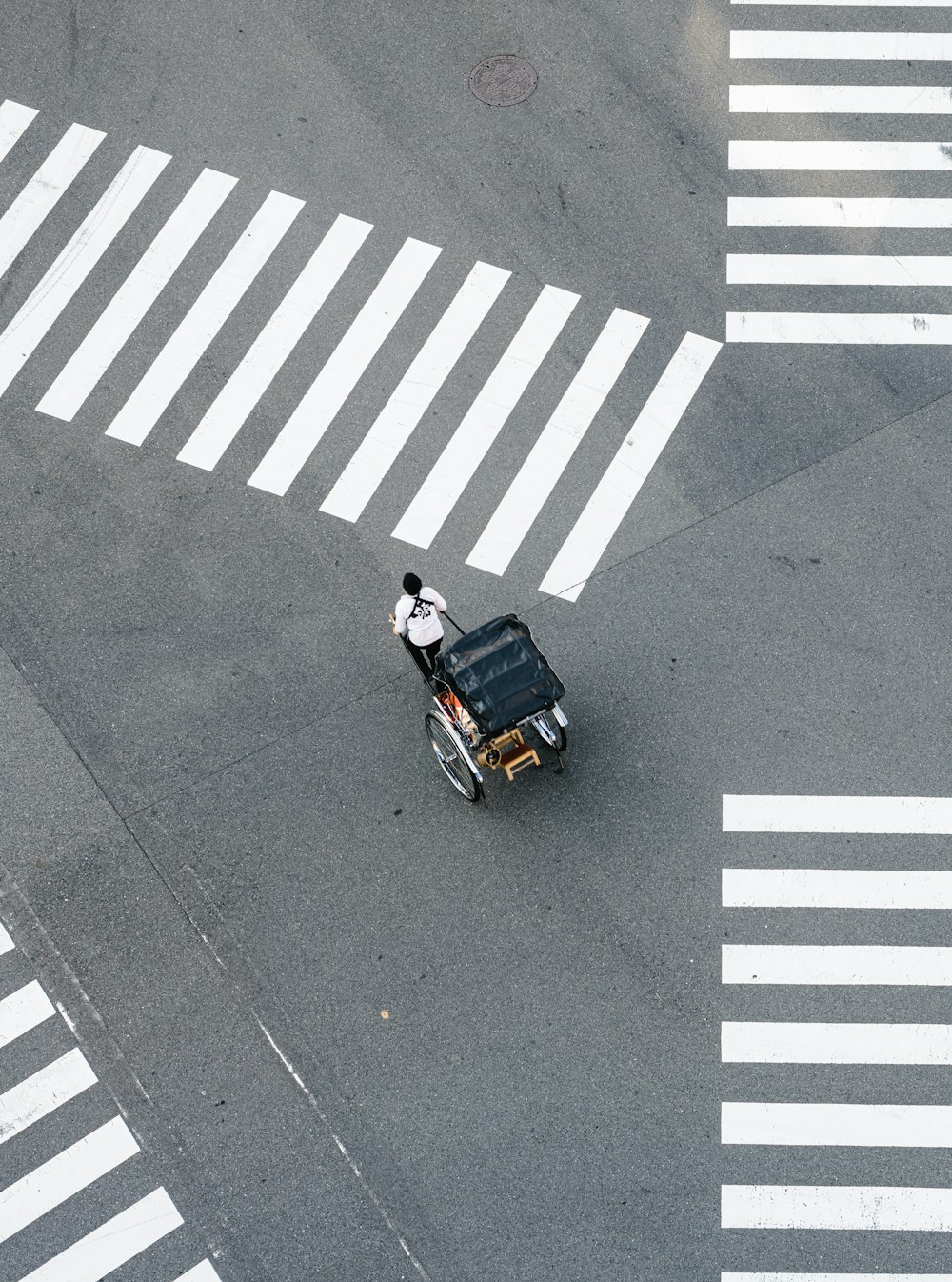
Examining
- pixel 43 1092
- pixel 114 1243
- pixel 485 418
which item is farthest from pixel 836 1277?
pixel 485 418

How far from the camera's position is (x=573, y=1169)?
34.1 ft

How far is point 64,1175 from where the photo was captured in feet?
34.9

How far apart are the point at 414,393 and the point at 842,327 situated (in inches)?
176

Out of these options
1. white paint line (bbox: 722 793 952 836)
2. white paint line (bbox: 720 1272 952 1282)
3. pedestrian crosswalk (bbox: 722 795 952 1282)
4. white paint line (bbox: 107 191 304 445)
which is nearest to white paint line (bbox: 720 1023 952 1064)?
pedestrian crosswalk (bbox: 722 795 952 1282)

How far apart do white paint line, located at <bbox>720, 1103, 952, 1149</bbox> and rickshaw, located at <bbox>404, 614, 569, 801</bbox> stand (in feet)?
10.8

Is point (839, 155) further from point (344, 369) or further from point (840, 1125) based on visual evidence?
point (840, 1125)

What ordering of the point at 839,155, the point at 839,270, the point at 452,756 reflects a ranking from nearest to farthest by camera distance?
the point at 452,756, the point at 839,270, the point at 839,155

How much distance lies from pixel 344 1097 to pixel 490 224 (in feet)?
30.1

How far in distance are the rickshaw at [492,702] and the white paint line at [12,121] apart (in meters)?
8.77

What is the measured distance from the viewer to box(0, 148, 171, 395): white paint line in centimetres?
1437

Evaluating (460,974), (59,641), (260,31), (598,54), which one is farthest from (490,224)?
(460,974)

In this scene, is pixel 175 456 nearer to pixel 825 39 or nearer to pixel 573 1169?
pixel 573 1169

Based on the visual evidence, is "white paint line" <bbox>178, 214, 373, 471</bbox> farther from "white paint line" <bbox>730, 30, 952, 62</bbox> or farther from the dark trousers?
"white paint line" <bbox>730, 30, 952, 62</bbox>

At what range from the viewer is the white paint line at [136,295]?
14.1m
